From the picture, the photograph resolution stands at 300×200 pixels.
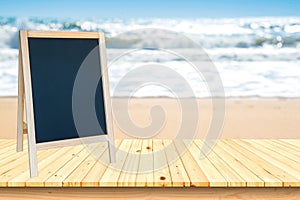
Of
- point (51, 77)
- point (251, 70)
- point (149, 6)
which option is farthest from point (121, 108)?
point (51, 77)

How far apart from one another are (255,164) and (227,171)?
0.78 feet

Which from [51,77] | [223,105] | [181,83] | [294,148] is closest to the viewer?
[51,77]

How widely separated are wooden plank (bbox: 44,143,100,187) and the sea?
6.12ft

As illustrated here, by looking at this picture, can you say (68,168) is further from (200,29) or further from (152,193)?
(200,29)

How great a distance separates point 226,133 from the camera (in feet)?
11.8

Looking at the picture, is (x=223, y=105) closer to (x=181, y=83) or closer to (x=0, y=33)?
(x=181, y=83)

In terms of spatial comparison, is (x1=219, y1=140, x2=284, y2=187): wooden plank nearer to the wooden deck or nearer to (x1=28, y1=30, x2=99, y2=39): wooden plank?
the wooden deck

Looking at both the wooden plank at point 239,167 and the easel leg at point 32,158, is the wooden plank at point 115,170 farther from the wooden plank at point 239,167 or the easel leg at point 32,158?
the wooden plank at point 239,167

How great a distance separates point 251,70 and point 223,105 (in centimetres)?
74

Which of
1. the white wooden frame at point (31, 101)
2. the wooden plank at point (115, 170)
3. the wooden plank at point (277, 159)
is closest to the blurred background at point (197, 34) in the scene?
the wooden plank at point (277, 159)

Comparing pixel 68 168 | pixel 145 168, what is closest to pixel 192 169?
pixel 145 168

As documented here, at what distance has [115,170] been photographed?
6.16 feet

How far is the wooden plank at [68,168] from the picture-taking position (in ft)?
5.53

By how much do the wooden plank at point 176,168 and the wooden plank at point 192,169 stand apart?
0.02 m
